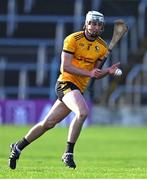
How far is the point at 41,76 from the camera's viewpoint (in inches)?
1385

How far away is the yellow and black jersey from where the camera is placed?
1179 cm

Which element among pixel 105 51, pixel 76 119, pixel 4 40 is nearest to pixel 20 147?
pixel 76 119

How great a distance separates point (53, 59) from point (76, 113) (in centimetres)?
2401

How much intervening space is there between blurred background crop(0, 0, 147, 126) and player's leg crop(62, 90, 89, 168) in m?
19.9

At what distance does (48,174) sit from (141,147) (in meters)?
10.9

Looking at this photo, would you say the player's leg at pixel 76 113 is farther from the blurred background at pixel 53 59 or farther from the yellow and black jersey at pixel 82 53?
the blurred background at pixel 53 59

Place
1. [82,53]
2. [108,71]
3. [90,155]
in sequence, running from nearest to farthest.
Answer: [108,71] < [82,53] < [90,155]

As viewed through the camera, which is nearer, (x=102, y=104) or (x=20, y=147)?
(x=20, y=147)

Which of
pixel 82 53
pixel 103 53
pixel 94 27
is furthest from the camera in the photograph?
pixel 103 53

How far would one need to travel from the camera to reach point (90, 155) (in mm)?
17688

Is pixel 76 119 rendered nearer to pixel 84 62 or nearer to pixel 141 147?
pixel 84 62

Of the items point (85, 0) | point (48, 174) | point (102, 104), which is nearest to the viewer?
point (48, 174)

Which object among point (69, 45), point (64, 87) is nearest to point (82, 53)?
point (69, 45)

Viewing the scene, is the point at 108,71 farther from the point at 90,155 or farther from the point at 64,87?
the point at 90,155
